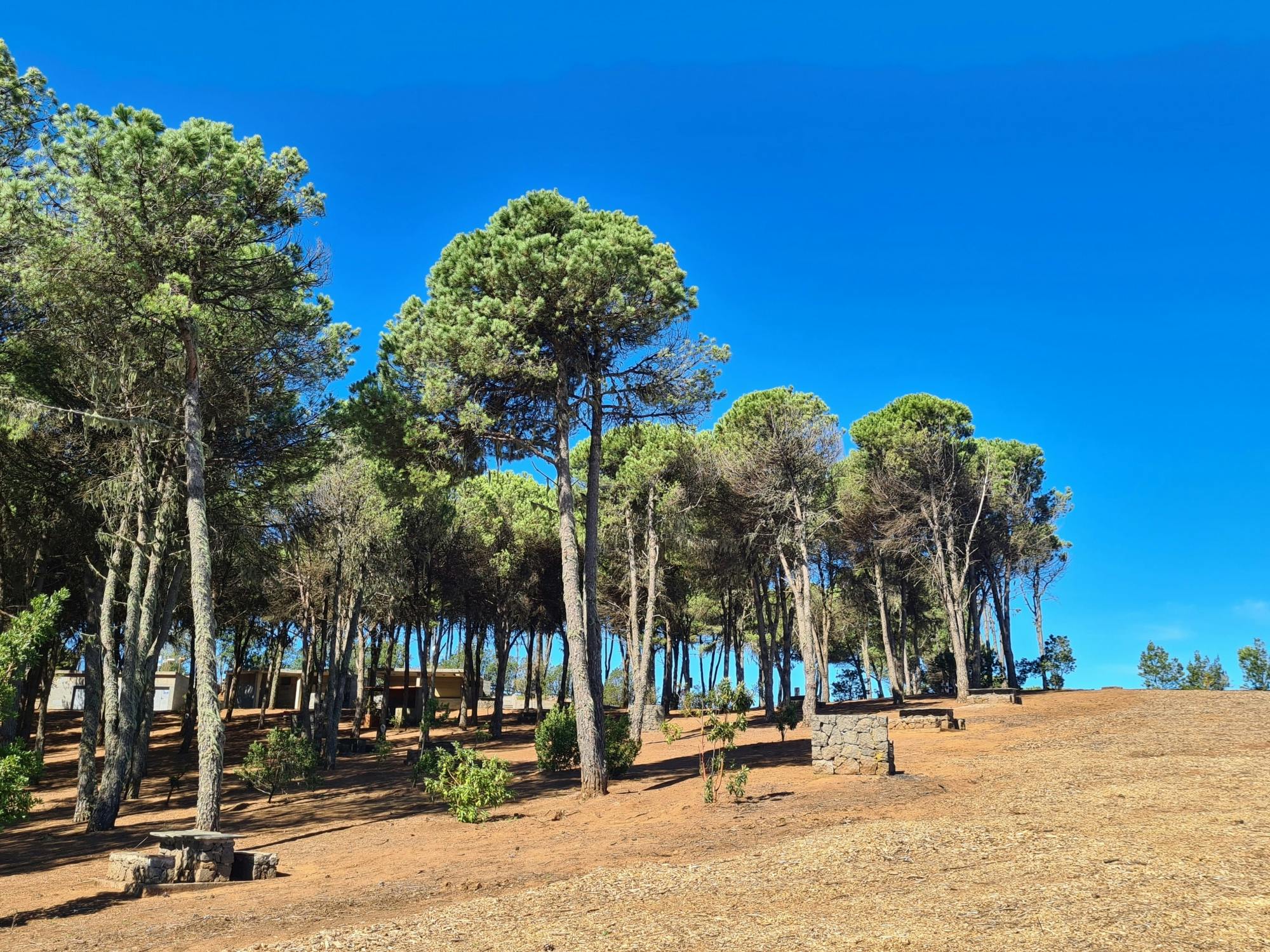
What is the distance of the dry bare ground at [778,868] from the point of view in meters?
6.15

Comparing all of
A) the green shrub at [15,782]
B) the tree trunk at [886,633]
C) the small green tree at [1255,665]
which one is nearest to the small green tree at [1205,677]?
the small green tree at [1255,665]

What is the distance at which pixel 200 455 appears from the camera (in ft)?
51.1

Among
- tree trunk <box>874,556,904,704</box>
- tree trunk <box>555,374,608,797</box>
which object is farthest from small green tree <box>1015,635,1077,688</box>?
tree trunk <box>555,374,608,797</box>

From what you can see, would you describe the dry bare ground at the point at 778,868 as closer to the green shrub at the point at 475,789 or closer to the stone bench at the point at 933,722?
the green shrub at the point at 475,789

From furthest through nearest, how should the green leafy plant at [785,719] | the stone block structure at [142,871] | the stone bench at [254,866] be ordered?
the green leafy plant at [785,719] < the stone bench at [254,866] < the stone block structure at [142,871]

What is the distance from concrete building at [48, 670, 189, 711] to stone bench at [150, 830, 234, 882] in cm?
4072

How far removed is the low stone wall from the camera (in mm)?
14688

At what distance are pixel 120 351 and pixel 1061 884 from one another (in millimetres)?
18607

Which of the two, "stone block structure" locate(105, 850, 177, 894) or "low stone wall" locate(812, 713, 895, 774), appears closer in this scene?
"stone block structure" locate(105, 850, 177, 894)

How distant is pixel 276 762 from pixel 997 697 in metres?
24.1

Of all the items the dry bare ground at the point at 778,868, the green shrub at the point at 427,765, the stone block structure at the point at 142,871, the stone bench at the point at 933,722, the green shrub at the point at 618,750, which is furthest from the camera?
the stone bench at the point at 933,722

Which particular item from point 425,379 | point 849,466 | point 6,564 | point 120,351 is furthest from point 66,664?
point 849,466

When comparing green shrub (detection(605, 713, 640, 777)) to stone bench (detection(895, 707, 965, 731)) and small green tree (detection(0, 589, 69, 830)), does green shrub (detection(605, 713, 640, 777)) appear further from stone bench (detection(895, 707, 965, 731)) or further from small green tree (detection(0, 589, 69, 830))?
small green tree (detection(0, 589, 69, 830))

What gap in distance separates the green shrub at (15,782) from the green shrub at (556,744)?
12247 millimetres
